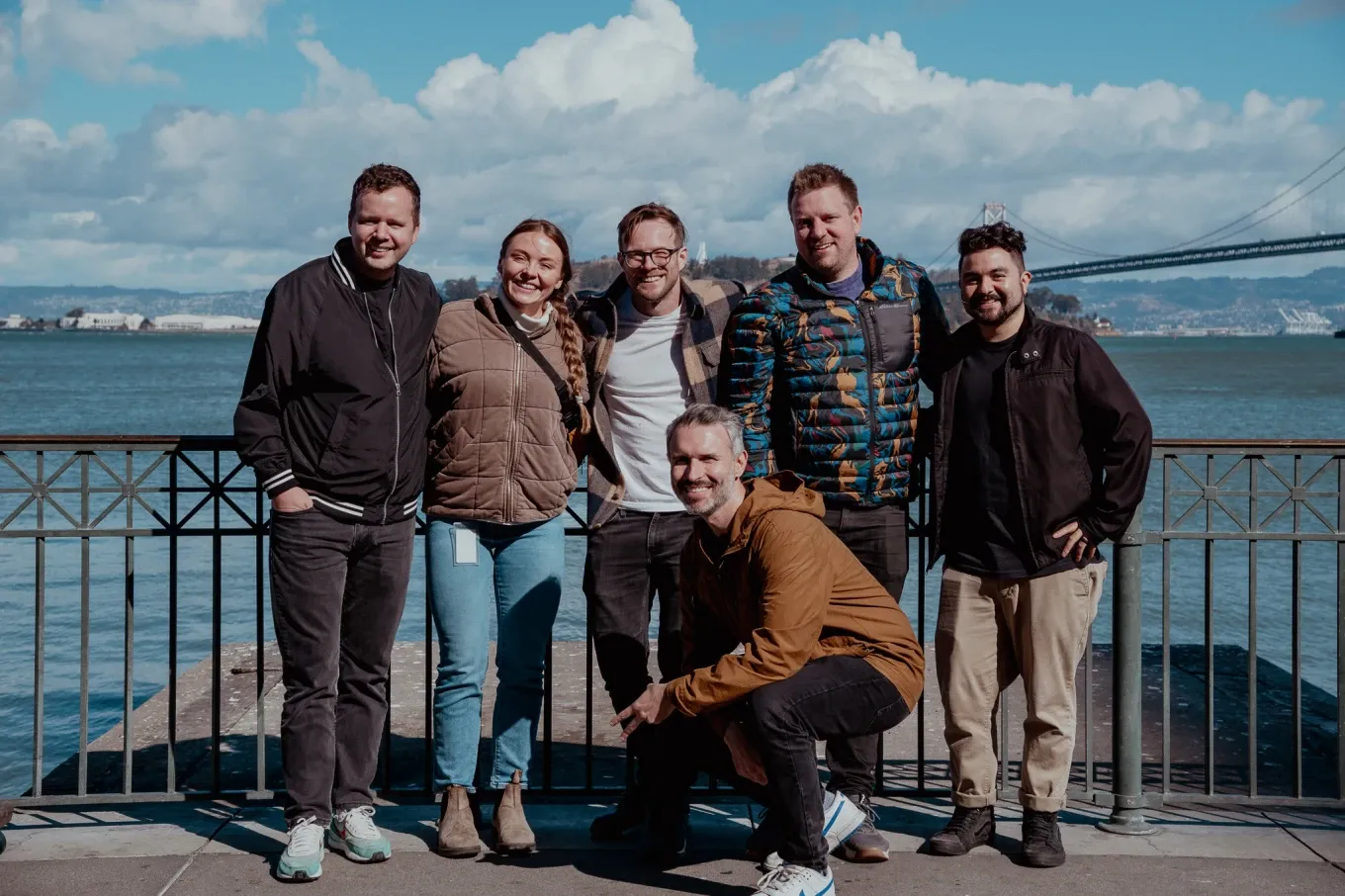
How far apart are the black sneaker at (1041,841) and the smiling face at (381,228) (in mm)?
2397

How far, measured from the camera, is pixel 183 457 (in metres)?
4.07

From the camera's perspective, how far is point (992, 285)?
3.77 meters

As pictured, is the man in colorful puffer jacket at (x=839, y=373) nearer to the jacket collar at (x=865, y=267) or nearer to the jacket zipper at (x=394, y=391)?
the jacket collar at (x=865, y=267)

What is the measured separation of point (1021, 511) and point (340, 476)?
1.90 meters

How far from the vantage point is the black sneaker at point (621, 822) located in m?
3.98

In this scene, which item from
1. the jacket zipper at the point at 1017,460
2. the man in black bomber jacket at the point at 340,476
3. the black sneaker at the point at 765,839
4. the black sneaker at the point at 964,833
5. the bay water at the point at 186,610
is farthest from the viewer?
the bay water at the point at 186,610

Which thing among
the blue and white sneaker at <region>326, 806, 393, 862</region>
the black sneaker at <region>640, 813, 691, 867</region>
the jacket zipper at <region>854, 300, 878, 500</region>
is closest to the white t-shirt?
the jacket zipper at <region>854, 300, 878, 500</region>

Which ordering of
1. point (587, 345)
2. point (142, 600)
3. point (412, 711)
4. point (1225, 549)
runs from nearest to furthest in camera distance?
1. point (587, 345)
2. point (412, 711)
3. point (142, 600)
4. point (1225, 549)

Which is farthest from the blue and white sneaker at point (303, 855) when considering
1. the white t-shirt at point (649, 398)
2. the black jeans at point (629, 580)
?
the white t-shirt at point (649, 398)

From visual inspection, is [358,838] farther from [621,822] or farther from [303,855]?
[621,822]

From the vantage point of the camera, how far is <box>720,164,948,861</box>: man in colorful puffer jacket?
380 centimetres

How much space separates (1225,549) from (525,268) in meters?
18.5

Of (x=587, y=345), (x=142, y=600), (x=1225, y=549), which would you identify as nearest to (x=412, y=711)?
(x=587, y=345)

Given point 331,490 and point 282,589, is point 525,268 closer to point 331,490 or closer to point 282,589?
point 331,490
